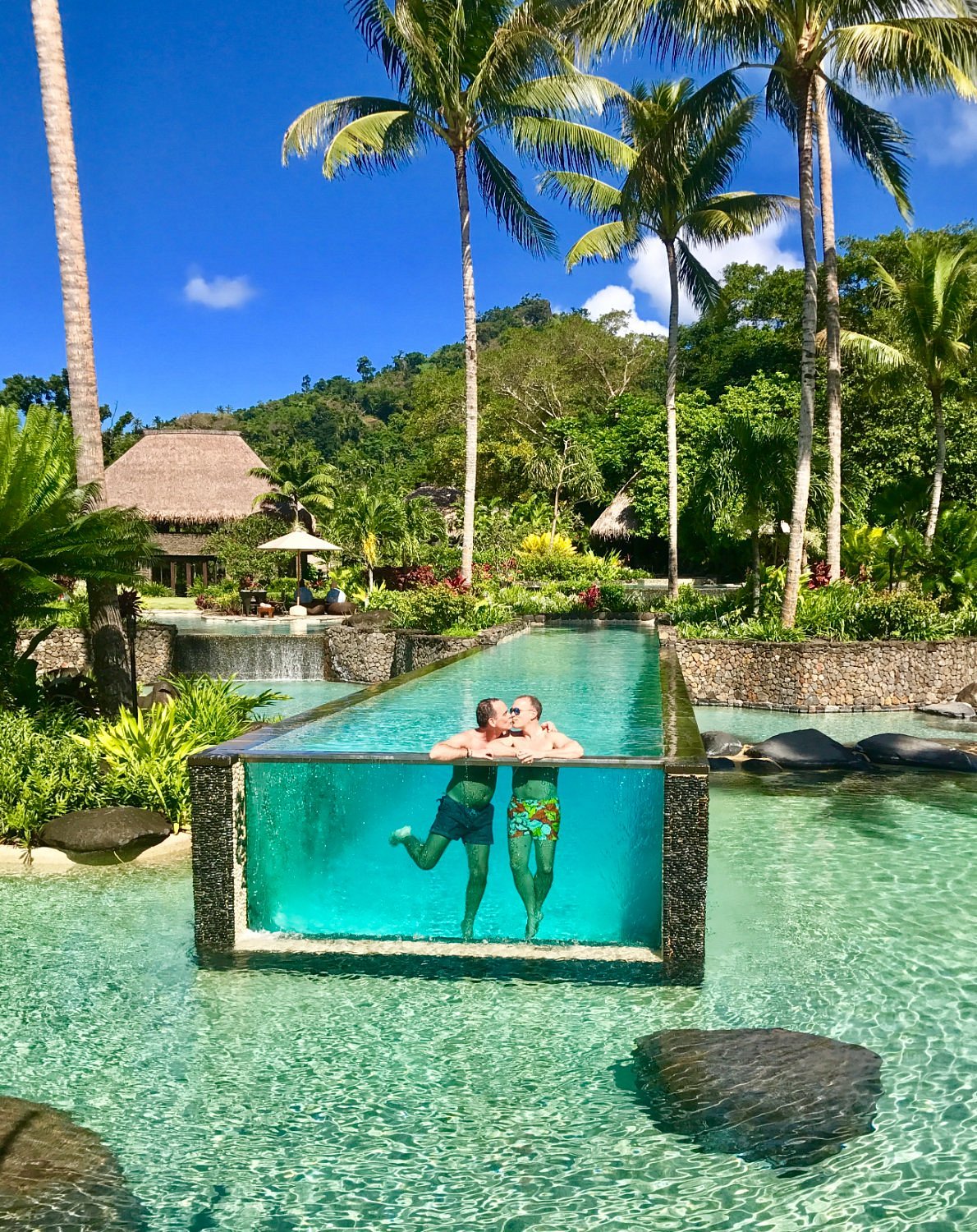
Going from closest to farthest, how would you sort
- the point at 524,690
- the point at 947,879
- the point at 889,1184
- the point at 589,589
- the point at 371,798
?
the point at 889,1184
the point at 371,798
the point at 947,879
the point at 524,690
the point at 589,589

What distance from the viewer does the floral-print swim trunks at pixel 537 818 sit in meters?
5.57

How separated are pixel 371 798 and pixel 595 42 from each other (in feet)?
45.9

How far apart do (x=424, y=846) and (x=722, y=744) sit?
6887 mm

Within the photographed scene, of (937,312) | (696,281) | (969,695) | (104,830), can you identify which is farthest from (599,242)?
(104,830)

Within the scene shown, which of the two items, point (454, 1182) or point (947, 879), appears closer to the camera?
point (454, 1182)

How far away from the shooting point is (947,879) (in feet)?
24.5

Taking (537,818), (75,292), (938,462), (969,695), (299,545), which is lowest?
(969,695)

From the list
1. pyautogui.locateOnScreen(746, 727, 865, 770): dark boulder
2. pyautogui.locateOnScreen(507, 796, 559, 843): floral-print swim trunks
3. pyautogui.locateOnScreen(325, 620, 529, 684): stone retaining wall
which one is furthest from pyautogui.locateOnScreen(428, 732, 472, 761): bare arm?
pyautogui.locateOnScreen(325, 620, 529, 684): stone retaining wall

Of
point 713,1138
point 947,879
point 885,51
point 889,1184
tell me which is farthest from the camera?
point 885,51

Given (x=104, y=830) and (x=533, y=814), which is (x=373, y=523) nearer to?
(x=104, y=830)

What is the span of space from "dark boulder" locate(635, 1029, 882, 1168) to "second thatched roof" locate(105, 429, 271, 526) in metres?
33.3

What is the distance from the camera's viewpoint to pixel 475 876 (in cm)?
569

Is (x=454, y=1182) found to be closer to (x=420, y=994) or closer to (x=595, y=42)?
(x=420, y=994)

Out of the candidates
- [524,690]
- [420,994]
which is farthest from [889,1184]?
[524,690]
